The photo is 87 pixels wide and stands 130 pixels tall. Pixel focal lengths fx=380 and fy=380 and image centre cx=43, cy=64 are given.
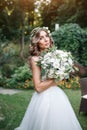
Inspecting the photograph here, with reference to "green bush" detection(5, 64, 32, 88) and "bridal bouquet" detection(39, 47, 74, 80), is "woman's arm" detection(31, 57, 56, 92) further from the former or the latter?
"green bush" detection(5, 64, 32, 88)

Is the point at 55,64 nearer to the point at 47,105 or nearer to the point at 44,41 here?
the point at 44,41

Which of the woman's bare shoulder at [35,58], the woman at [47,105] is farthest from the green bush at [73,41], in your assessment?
the woman's bare shoulder at [35,58]

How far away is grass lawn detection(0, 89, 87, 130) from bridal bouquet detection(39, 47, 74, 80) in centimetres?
268

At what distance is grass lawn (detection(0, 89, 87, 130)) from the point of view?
23.8 ft

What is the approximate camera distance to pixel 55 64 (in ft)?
14.8

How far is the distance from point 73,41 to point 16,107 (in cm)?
690

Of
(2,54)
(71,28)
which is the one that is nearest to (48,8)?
(71,28)

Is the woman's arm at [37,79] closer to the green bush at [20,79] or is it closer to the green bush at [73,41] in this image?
the green bush at [20,79]

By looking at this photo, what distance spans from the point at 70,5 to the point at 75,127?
25.9 metres

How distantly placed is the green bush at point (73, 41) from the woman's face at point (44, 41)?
10866 mm

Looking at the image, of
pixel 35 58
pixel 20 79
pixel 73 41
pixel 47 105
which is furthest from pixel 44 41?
pixel 73 41

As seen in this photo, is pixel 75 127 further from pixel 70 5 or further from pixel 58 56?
pixel 70 5

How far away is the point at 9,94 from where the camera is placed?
11453 mm

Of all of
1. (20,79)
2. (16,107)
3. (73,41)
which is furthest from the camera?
(73,41)
